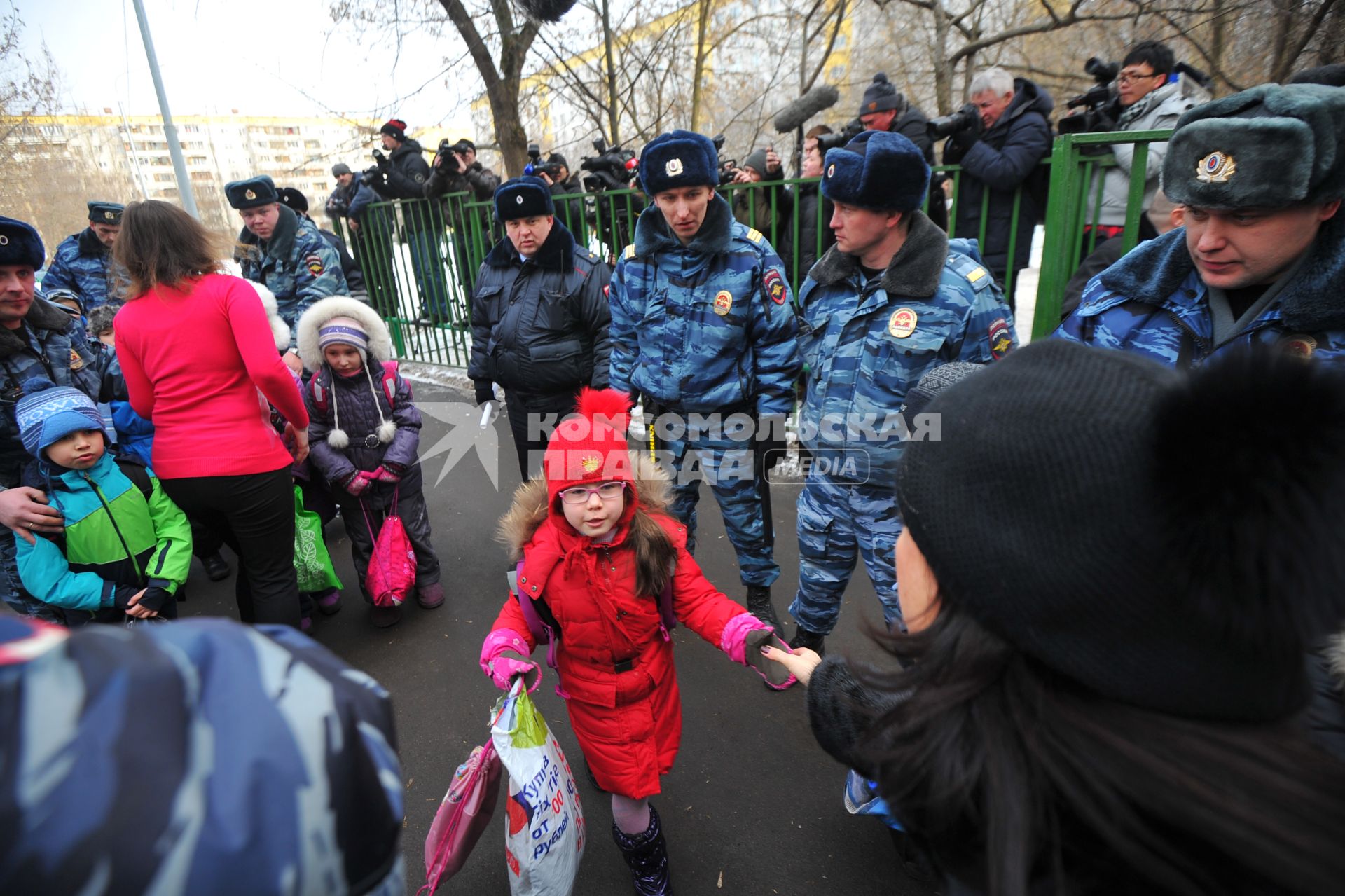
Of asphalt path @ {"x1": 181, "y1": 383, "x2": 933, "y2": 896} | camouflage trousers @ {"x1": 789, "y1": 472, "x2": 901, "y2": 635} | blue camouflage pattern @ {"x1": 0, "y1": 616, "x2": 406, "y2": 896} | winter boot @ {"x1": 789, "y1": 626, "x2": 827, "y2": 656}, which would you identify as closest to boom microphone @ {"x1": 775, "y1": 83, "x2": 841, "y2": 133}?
asphalt path @ {"x1": 181, "y1": 383, "x2": 933, "y2": 896}

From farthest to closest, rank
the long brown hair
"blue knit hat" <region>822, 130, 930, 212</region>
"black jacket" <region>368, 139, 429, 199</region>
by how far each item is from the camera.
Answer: "black jacket" <region>368, 139, 429, 199</region> → the long brown hair → "blue knit hat" <region>822, 130, 930, 212</region>

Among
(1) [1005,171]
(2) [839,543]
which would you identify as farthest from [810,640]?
(1) [1005,171]

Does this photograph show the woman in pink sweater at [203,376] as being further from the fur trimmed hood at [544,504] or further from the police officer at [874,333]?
the police officer at [874,333]

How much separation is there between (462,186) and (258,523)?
5228 mm

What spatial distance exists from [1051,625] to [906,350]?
1.80 meters

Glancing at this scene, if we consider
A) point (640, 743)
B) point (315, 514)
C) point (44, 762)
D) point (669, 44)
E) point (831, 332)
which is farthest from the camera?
point (669, 44)

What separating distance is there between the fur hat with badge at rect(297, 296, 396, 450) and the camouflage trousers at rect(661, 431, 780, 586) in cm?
149

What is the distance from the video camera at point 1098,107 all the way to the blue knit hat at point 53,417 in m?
4.96

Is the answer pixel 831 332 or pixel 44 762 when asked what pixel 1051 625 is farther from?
pixel 831 332

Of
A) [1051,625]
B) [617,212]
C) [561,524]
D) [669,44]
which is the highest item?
[669,44]

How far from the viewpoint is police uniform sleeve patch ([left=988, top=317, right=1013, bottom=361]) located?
2.29 meters

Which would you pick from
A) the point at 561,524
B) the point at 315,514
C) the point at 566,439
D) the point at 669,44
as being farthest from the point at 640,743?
the point at 669,44

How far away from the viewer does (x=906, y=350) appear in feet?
7.59

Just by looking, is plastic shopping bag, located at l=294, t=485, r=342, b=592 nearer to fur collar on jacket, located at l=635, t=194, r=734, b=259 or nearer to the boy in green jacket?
the boy in green jacket
